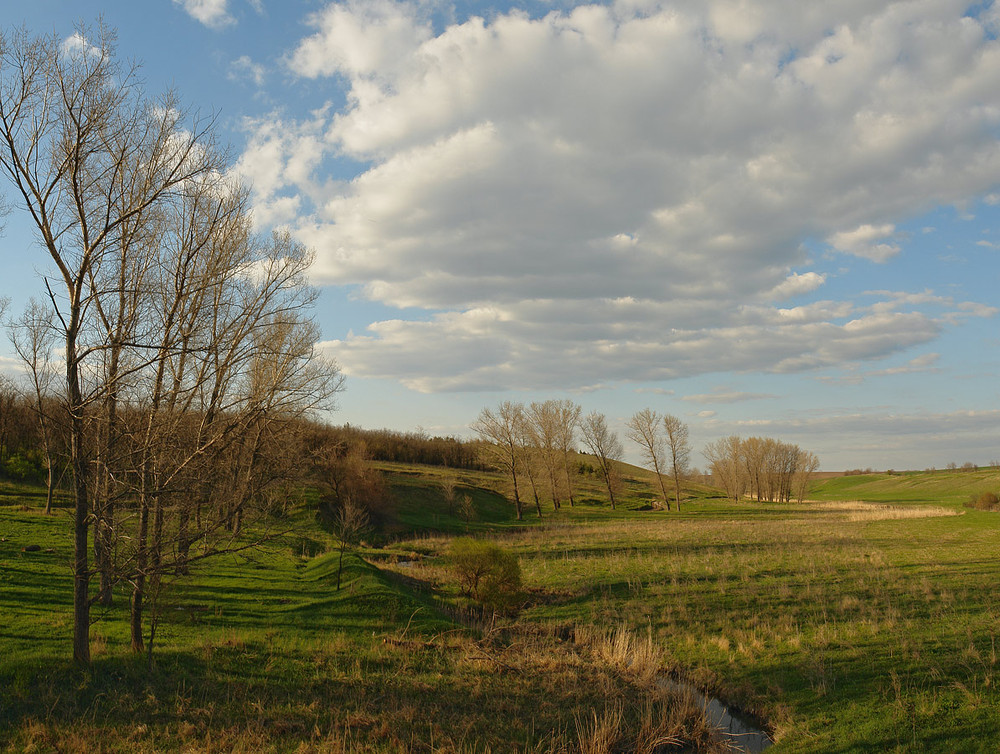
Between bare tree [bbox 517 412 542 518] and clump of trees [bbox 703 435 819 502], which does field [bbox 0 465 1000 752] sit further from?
clump of trees [bbox 703 435 819 502]

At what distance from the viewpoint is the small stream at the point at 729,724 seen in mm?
10656

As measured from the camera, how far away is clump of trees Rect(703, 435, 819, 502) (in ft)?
333

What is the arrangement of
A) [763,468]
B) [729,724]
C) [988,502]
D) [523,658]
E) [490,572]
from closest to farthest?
[729,724] < [523,658] < [490,572] < [988,502] < [763,468]

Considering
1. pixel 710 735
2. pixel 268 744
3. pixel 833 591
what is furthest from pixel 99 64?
pixel 833 591

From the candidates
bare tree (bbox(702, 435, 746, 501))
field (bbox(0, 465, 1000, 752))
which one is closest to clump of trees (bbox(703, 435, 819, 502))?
bare tree (bbox(702, 435, 746, 501))

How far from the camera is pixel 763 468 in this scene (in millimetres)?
103562

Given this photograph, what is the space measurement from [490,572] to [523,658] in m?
7.11

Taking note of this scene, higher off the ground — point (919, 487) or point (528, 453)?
point (528, 453)

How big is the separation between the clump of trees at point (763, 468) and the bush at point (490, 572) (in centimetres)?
8434

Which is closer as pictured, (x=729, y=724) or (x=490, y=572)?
(x=729, y=724)

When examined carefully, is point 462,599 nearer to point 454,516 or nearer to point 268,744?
point 268,744

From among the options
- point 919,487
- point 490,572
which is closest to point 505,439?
point 490,572

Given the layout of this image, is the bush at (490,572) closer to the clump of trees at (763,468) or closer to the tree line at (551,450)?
the tree line at (551,450)

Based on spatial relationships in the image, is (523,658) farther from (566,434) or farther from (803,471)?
(803,471)
